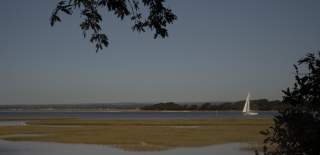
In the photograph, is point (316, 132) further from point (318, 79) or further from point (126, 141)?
point (126, 141)

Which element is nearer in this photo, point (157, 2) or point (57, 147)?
point (157, 2)

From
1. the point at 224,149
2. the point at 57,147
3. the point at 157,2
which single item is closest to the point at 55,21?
the point at 157,2

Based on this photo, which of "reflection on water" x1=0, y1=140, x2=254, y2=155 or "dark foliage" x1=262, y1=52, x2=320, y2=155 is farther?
"reflection on water" x1=0, y1=140, x2=254, y2=155

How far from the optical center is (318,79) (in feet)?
18.0

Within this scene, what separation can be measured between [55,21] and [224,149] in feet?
68.3

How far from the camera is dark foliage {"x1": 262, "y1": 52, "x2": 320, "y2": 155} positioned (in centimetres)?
525

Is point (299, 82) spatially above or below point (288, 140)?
above

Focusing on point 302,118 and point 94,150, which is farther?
point 94,150

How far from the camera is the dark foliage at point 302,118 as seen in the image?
17.2 ft

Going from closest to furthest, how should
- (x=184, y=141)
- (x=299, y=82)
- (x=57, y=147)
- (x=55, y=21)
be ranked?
(x=299, y=82), (x=55, y=21), (x=57, y=147), (x=184, y=141)

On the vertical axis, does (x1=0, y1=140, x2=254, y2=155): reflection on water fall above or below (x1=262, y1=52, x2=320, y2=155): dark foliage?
below

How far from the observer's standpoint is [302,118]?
5379mm

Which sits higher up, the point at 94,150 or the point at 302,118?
the point at 302,118

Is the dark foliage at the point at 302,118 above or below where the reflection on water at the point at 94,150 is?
above
